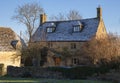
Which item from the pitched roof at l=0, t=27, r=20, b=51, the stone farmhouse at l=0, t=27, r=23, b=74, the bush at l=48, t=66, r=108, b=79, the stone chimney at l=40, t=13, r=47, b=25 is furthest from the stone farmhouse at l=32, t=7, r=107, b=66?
the bush at l=48, t=66, r=108, b=79

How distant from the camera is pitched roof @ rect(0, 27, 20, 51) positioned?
61.9 m

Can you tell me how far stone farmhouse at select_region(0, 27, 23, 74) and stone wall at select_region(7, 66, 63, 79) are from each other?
34.7 feet

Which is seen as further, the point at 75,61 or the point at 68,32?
the point at 68,32

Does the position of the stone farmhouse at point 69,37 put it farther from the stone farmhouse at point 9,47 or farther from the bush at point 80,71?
the bush at point 80,71

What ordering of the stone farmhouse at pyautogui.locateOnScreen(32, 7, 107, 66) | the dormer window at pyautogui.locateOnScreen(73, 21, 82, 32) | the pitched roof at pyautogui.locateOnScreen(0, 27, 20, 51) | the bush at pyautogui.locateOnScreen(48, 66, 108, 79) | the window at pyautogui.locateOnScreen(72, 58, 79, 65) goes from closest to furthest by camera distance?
the bush at pyautogui.locateOnScreen(48, 66, 108, 79)
the window at pyautogui.locateOnScreen(72, 58, 79, 65)
the stone farmhouse at pyautogui.locateOnScreen(32, 7, 107, 66)
the pitched roof at pyautogui.locateOnScreen(0, 27, 20, 51)
the dormer window at pyautogui.locateOnScreen(73, 21, 82, 32)

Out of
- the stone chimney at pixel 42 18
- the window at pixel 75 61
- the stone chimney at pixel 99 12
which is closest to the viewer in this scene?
the window at pixel 75 61

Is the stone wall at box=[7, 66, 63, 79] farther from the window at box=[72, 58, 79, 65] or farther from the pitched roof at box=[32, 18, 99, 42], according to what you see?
the window at box=[72, 58, 79, 65]

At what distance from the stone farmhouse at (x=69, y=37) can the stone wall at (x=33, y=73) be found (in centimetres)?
1014

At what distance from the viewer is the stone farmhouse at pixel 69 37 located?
59.8 metres

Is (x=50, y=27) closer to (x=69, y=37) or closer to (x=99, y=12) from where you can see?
(x=69, y=37)

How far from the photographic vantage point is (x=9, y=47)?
62.5 metres

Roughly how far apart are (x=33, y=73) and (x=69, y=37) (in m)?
17.5

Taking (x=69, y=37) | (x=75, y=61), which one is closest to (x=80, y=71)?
(x=75, y=61)

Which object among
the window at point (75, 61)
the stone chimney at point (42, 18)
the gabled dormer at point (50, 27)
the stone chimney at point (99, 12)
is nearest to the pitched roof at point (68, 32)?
the gabled dormer at point (50, 27)
